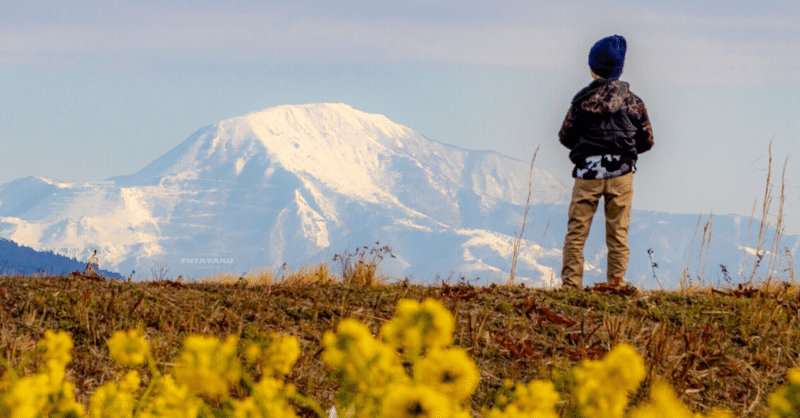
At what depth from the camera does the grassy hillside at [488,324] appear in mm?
4766

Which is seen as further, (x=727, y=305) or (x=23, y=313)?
(x=727, y=305)

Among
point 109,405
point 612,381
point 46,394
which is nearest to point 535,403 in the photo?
point 612,381

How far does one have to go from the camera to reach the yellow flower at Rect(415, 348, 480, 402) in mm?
1669

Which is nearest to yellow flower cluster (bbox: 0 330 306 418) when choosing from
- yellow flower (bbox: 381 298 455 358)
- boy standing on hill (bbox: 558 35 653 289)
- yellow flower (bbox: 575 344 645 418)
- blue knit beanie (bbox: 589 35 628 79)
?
yellow flower (bbox: 381 298 455 358)

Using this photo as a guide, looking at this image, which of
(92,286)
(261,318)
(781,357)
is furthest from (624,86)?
(92,286)

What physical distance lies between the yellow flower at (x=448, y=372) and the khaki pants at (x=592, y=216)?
6.22 meters

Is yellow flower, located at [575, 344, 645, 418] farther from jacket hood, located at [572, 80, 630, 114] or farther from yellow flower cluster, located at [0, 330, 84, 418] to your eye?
jacket hood, located at [572, 80, 630, 114]

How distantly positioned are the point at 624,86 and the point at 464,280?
246 centimetres

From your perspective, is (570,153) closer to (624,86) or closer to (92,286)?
(624,86)

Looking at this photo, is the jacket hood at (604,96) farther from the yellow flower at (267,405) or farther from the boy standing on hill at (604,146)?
the yellow flower at (267,405)

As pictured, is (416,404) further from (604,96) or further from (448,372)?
(604,96)

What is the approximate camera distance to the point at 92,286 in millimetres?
6348

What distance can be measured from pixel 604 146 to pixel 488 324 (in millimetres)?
2884

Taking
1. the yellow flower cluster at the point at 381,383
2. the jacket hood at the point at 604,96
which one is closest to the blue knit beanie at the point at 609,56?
the jacket hood at the point at 604,96
